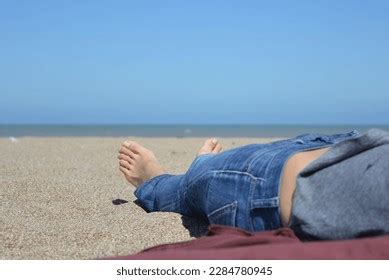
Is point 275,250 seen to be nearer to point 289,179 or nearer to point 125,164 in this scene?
point 289,179

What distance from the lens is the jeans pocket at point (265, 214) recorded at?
1.78m

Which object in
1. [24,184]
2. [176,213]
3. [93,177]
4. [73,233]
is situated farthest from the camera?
[93,177]

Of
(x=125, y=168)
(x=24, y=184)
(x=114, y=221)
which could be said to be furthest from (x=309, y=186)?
(x=24, y=184)

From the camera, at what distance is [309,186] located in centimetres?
171

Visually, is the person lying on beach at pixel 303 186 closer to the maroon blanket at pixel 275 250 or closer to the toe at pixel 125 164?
the maroon blanket at pixel 275 250

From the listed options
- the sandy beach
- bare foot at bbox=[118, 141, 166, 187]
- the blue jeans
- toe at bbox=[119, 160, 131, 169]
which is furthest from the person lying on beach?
toe at bbox=[119, 160, 131, 169]

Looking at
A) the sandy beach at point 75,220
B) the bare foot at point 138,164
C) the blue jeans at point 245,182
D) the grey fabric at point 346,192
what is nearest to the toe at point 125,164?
the bare foot at point 138,164

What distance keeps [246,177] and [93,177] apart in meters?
2.46

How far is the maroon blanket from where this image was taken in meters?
1.50

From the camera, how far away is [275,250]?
60.8 inches

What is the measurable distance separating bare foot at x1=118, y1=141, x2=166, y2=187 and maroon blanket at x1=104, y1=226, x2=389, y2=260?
1.32 meters

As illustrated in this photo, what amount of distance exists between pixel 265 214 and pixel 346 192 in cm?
31

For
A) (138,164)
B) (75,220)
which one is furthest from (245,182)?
(138,164)
